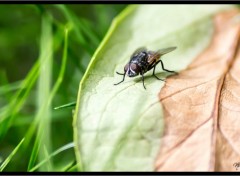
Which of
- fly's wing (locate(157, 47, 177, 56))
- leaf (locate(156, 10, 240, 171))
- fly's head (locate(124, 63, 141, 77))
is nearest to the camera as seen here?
leaf (locate(156, 10, 240, 171))

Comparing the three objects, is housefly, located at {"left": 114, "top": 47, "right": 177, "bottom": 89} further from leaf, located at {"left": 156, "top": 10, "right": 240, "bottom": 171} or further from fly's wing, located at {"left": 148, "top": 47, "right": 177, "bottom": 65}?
leaf, located at {"left": 156, "top": 10, "right": 240, "bottom": 171}

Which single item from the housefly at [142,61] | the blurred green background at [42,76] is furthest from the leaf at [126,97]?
the blurred green background at [42,76]

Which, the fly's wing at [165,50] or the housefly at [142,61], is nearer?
the housefly at [142,61]

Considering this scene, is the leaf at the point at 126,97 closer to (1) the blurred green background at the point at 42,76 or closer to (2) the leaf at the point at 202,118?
(2) the leaf at the point at 202,118

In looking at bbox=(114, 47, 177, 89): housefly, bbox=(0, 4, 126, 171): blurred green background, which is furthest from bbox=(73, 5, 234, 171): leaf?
bbox=(0, 4, 126, 171): blurred green background

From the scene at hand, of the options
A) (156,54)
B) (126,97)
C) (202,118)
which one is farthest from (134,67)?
(202,118)

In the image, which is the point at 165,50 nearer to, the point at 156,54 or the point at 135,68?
the point at 156,54
